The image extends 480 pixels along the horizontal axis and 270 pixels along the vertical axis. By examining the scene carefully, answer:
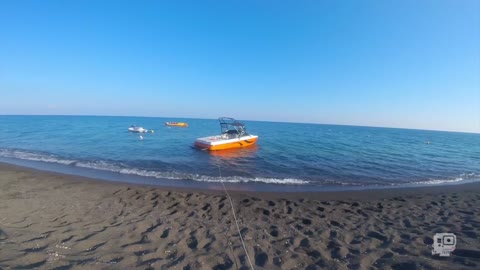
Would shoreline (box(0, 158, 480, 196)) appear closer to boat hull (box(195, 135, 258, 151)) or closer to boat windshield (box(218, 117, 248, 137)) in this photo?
boat hull (box(195, 135, 258, 151))

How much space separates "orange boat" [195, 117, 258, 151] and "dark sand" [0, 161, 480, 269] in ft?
42.5

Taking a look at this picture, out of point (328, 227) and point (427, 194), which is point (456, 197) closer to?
point (427, 194)

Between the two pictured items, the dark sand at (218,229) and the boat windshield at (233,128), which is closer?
the dark sand at (218,229)

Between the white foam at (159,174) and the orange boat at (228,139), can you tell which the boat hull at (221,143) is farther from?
the white foam at (159,174)

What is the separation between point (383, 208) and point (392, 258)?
4.09 m

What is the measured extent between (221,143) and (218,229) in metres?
17.3

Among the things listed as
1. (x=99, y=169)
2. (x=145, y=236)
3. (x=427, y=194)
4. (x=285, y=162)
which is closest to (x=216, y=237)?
(x=145, y=236)

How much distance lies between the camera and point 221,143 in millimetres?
22906

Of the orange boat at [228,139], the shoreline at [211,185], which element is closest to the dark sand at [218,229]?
the shoreline at [211,185]

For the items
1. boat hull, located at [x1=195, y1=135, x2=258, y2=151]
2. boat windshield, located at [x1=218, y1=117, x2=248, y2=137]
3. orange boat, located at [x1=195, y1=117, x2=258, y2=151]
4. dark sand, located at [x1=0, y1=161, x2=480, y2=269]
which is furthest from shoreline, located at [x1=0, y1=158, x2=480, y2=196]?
boat windshield, located at [x1=218, y1=117, x2=248, y2=137]

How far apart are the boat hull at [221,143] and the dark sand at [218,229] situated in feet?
41.9

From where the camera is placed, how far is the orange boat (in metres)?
22.5

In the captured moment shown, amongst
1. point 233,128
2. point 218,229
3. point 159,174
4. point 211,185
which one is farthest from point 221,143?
point 218,229

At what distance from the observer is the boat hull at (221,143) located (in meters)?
22.3
